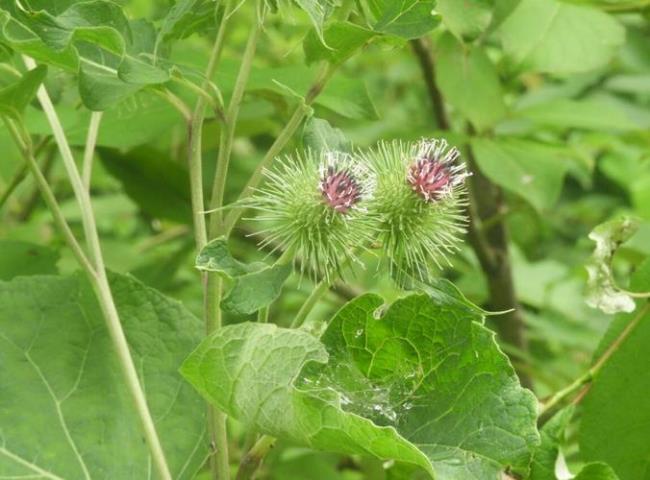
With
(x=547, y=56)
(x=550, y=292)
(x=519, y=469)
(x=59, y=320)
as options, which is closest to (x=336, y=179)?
(x=519, y=469)

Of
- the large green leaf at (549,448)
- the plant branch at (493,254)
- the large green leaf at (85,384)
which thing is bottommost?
the plant branch at (493,254)

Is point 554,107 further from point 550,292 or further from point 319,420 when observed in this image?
point 319,420

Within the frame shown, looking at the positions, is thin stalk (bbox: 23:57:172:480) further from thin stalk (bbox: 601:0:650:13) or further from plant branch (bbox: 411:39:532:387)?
thin stalk (bbox: 601:0:650:13)

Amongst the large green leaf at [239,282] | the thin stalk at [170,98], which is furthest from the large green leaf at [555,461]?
the thin stalk at [170,98]

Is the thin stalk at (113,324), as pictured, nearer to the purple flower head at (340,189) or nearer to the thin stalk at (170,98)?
the thin stalk at (170,98)

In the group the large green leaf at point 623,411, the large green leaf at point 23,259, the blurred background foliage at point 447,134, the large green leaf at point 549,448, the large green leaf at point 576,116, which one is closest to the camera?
the large green leaf at point 549,448

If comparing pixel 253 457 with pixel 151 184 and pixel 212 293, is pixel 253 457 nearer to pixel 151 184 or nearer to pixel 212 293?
pixel 212 293

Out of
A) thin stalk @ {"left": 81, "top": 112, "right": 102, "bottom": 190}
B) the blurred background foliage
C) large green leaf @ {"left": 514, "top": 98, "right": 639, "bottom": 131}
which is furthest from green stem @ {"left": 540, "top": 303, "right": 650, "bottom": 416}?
large green leaf @ {"left": 514, "top": 98, "right": 639, "bottom": 131}
